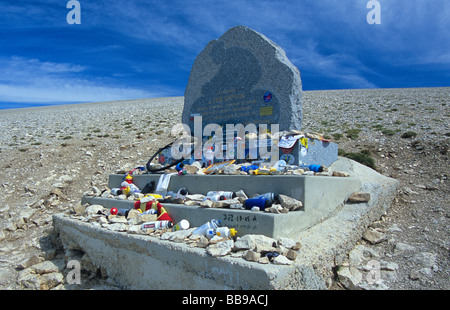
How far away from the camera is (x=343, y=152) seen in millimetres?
10055

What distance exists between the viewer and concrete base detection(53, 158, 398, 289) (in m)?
3.06

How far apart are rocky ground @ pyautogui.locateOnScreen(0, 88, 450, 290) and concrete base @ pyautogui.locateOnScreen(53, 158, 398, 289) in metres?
0.26

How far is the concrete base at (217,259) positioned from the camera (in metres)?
3.06

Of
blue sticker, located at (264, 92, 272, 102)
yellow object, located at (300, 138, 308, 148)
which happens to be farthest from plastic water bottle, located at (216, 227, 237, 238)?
blue sticker, located at (264, 92, 272, 102)

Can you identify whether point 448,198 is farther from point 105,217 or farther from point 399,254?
point 105,217

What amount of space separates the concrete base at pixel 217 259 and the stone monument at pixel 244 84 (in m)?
2.62

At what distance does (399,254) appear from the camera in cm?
416

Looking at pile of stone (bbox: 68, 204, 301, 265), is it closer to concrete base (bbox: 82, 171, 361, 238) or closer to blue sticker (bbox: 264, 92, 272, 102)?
concrete base (bbox: 82, 171, 361, 238)

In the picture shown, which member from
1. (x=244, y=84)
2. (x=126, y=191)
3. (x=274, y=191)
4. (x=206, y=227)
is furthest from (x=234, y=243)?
(x=244, y=84)

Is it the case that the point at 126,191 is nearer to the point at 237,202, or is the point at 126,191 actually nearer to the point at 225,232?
the point at 237,202

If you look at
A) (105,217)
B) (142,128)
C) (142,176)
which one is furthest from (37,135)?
(105,217)

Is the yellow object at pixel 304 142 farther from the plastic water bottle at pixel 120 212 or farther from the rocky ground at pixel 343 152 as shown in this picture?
the plastic water bottle at pixel 120 212

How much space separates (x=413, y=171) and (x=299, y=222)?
212 inches

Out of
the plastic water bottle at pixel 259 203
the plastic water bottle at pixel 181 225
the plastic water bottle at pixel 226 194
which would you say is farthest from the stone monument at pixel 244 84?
the plastic water bottle at pixel 181 225
